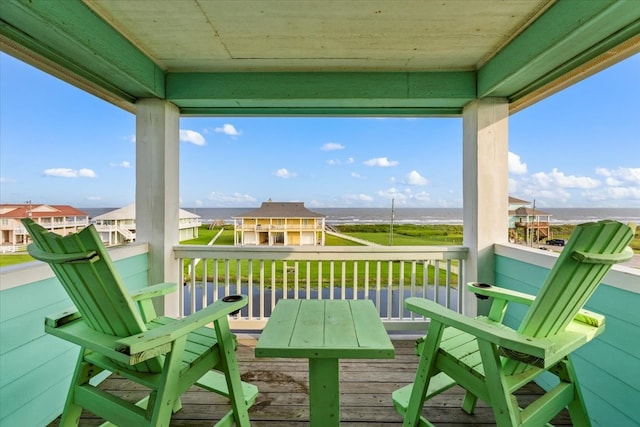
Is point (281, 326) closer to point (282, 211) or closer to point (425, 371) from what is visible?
point (425, 371)

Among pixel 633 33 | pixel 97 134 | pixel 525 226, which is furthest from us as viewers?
pixel 525 226

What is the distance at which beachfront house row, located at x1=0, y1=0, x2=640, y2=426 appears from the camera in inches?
60.2

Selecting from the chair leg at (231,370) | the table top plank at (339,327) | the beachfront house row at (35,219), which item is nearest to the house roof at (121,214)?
the beachfront house row at (35,219)

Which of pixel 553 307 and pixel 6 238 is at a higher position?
pixel 6 238

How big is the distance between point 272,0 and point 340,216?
1848 mm

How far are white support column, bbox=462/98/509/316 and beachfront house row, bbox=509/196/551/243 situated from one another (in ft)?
0.17

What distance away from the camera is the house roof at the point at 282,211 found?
113 inches

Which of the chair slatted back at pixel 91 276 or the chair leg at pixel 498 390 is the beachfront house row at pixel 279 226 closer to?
the chair slatted back at pixel 91 276

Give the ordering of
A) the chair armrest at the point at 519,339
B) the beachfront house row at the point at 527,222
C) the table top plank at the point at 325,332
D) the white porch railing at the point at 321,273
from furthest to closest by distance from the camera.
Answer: the white porch railing at the point at 321,273, the beachfront house row at the point at 527,222, the table top plank at the point at 325,332, the chair armrest at the point at 519,339

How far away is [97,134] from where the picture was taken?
2213 millimetres

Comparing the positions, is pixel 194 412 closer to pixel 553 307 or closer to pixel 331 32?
pixel 553 307

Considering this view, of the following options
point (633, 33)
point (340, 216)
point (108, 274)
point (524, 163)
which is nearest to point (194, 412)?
point (108, 274)

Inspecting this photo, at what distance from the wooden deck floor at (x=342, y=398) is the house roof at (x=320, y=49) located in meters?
2.14

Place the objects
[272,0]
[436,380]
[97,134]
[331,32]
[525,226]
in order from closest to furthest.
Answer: [272,0] < [436,380] < [331,32] < [97,134] < [525,226]
